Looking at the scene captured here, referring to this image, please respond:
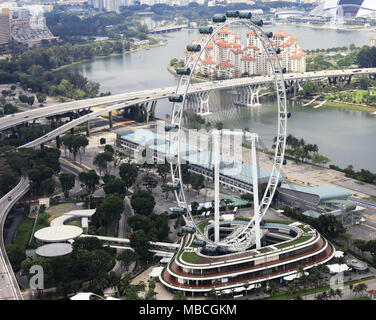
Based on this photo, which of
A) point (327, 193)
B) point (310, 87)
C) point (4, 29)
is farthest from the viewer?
point (4, 29)

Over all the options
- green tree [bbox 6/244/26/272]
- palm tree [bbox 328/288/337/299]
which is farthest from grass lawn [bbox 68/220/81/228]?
palm tree [bbox 328/288/337/299]

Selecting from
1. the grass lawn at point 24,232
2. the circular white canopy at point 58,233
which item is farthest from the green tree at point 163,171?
the circular white canopy at point 58,233

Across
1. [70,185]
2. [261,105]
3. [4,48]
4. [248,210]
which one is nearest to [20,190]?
[70,185]

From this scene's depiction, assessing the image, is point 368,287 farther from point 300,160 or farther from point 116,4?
point 116,4

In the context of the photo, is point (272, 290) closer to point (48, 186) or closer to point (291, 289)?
point (291, 289)

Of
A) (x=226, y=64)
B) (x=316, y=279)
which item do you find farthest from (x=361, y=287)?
(x=226, y=64)

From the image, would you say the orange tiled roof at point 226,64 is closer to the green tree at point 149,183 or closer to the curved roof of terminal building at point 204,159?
the curved roof of terminal building at point 204,159
